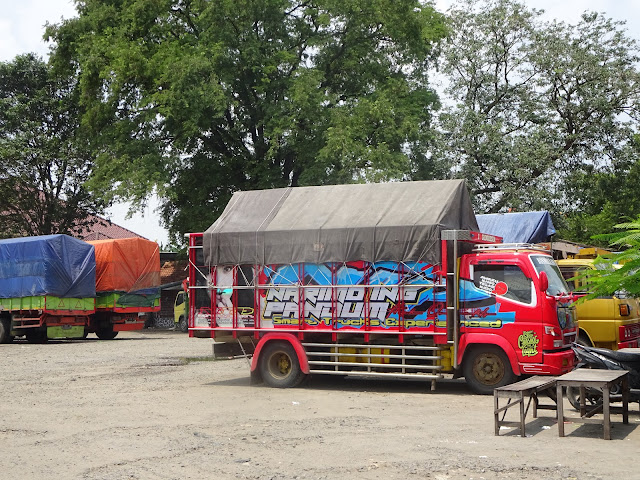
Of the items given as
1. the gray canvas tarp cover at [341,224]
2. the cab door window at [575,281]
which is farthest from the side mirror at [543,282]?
the gray canvas tarp cover at [341,224]

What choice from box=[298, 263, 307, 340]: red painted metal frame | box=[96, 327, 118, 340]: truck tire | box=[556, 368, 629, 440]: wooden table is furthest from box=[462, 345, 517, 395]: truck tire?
A: box=[96, 327, 118, 340]: truck tire

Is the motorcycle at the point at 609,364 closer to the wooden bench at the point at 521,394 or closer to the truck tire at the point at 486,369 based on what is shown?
the wooden bench at the point at 521,394

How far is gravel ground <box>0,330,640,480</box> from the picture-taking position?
8047 mm

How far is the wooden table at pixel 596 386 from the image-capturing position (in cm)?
960

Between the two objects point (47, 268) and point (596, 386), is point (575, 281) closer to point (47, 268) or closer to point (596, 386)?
point (596, 386)

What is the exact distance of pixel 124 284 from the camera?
99.0 ft

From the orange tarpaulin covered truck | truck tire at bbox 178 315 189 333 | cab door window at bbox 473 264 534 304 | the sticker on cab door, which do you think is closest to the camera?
the sticker on cab door

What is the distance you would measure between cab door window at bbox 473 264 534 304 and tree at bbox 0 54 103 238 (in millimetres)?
30793

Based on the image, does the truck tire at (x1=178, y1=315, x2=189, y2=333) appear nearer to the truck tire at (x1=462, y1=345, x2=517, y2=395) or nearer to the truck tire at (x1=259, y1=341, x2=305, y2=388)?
the truck tire at (x1=259, y1=341, x2=305, y2=388)

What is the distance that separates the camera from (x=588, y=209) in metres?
41.0

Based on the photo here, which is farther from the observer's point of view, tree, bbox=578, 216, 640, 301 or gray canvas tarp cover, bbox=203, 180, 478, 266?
gray canvas tarp cover, bbox=203, 180, 478, 266

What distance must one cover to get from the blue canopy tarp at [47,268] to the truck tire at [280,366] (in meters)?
15.0

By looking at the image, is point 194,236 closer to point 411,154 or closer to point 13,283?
point 13,283

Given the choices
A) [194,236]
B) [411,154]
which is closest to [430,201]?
[194,236]
